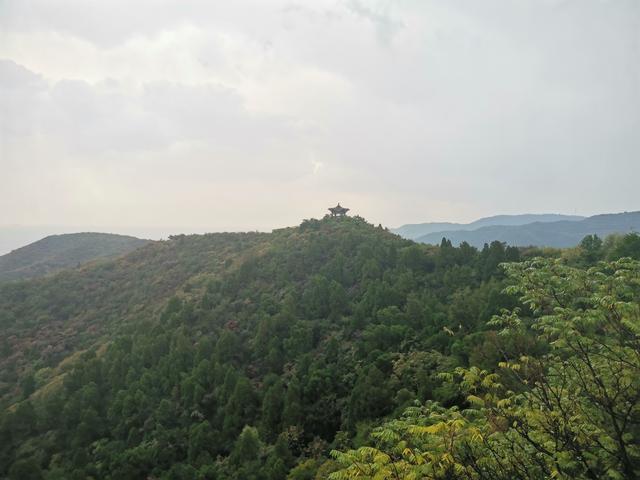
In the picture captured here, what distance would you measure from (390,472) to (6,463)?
31984 mm

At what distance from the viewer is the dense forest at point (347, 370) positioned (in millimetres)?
8594

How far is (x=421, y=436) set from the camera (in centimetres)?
889

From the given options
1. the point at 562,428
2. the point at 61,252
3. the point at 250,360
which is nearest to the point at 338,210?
the point at 250,360

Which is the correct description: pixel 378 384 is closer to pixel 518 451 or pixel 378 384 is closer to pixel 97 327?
pixel 518 451

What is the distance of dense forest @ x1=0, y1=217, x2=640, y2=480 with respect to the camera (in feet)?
28.2

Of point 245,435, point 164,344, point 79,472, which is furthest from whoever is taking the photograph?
point 164,344

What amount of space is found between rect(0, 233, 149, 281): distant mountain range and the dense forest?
5552 centimetres

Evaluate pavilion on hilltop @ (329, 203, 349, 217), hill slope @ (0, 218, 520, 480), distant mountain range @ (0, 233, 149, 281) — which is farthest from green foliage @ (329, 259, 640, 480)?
distant mountain range @ (0, 233, 149, 281)

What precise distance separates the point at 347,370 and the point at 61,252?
359ft

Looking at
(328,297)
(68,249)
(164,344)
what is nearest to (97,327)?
(164,344)

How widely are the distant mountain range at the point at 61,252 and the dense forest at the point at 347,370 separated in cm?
5552

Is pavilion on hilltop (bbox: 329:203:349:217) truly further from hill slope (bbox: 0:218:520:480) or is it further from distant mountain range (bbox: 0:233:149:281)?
distant mountain range (bbox: 0:233:149:281)

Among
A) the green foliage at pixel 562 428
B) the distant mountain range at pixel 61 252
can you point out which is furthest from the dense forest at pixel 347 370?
the distant mountain range at pixel 61 252

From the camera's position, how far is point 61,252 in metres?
113
